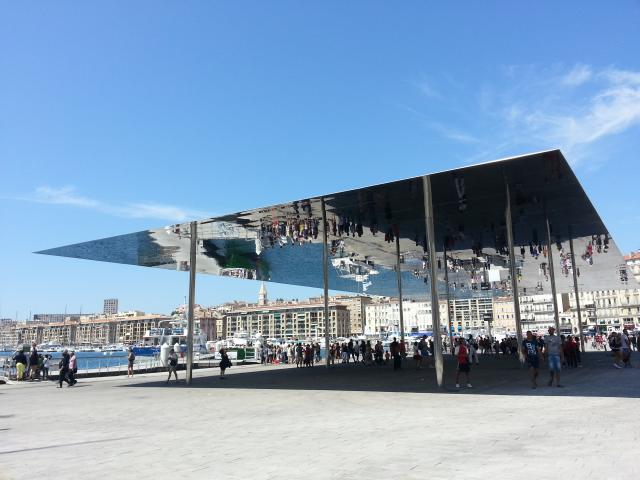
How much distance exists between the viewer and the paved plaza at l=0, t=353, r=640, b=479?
6.32 meters

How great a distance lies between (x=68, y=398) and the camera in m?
16.6

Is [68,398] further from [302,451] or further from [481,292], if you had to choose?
[481,292]

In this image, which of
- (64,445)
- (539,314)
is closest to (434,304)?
(64,445)

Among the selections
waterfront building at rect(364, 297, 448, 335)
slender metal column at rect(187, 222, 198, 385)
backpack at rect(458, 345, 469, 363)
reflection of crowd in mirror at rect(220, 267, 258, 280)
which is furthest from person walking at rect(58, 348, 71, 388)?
waterfront building at rect(364, 297, 448, 335)

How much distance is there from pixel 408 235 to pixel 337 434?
16705mm

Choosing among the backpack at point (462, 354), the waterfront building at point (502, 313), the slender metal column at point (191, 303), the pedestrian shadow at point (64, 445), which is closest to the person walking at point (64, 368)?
the slender metal column at point (191, 303)

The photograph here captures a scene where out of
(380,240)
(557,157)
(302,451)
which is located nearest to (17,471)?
(302,451)

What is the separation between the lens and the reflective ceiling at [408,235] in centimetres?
1574

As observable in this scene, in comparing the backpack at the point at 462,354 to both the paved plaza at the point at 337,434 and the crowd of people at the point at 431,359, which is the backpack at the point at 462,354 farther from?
the paved plaza at the point at 337,434

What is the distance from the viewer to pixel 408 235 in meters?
24.5

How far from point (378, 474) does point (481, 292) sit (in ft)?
144

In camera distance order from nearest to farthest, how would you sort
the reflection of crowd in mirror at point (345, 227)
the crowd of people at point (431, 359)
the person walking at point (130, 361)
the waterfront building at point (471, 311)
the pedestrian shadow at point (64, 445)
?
1. the pedestrian shadow at point (64, 445)
2. the crowd of people at point (431, 359)
3. the reflection of crowd in mirror at point (345, 227)
4. the person walking at point (130, 361)
5. the waterfront building at point (471, 311)

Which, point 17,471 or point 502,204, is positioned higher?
point 502,204

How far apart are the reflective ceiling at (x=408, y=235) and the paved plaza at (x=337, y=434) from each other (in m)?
5.98
